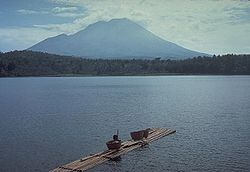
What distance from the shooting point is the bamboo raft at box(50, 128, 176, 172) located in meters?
39.2

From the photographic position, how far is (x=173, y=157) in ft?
144

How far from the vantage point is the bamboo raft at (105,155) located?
39216 millimetres

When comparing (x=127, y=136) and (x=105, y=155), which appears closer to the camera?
(x=105, y=155)

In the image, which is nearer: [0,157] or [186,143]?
[0,157]

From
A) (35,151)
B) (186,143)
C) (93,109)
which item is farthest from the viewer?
(93,109)

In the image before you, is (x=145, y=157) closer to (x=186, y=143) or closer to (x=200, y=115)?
(x=186, y=143)

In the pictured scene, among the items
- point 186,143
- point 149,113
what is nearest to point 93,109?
point 149,113

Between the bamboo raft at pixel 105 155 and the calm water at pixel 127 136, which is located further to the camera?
the calm water at pixel 127 136

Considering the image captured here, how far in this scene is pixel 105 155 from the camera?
44.4 meters

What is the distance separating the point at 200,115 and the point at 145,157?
33.7 meters

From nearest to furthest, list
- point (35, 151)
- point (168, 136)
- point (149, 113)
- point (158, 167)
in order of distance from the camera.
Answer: point (158, 167)
point (35, 151)
point (168, 136)
point (149, 113)

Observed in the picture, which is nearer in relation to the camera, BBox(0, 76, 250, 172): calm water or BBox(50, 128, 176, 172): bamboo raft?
BBox(50, 128, 176, 172): bamboo raft

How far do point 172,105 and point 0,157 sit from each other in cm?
5800

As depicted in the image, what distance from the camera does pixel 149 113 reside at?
81.6 metres
